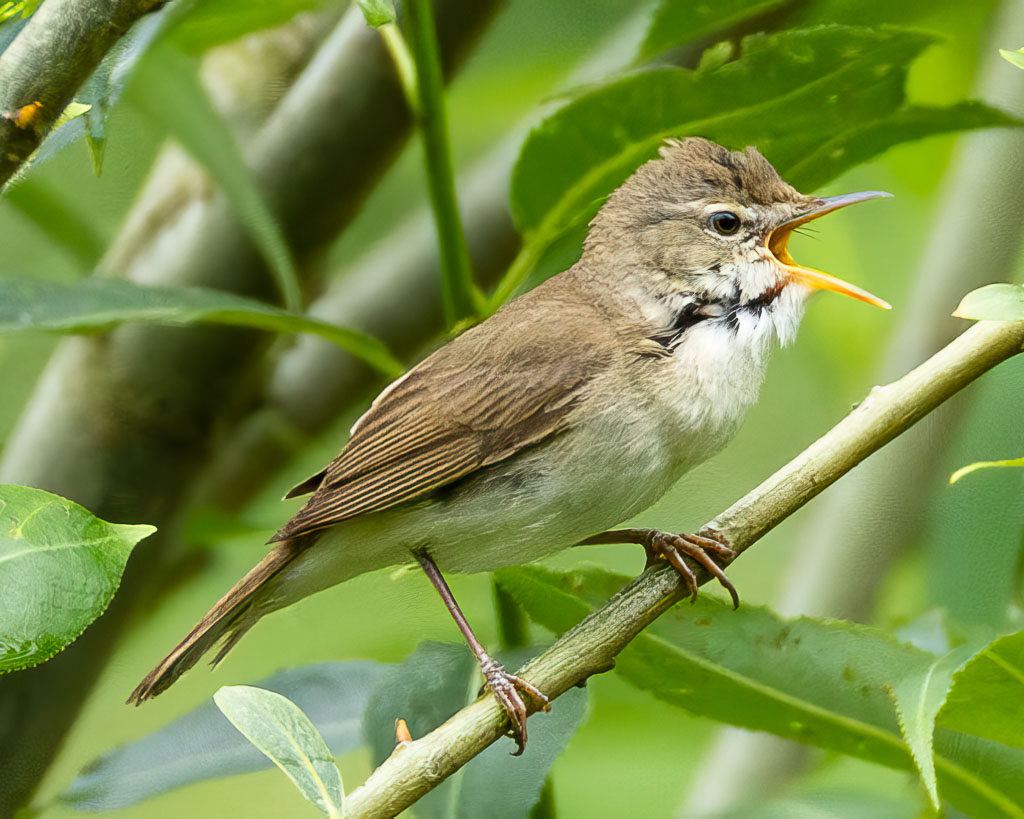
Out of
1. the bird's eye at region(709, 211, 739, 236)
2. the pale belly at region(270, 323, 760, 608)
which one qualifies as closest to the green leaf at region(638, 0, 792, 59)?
the bird's eye at region(709, 211, 739, 236)

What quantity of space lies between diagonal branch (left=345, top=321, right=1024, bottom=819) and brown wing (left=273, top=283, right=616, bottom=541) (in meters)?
0.28

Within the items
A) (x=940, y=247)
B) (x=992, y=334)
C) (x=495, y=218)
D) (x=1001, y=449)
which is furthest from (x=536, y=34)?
(x=992, y=334)

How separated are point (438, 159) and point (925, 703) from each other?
0.88 metres

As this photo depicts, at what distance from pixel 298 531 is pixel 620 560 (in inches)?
30.4

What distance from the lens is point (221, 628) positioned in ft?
4.47

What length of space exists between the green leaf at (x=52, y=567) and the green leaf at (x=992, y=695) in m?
0.75

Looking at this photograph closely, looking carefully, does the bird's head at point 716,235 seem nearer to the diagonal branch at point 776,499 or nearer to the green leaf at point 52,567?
the diagonal branch at point 776,499

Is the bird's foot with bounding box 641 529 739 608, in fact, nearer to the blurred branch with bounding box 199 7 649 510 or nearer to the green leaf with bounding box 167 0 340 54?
the blurred branch with bounding box 199 7 649 510

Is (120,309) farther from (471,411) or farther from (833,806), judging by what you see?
(833,806)

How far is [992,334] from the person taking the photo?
1.02 metres

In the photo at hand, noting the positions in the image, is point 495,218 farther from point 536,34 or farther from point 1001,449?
point 1001,449

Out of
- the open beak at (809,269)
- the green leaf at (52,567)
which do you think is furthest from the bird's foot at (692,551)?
the green leaf at (52,567)

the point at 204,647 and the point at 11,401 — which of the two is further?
the point at 11,401

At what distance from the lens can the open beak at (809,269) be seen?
123cm
